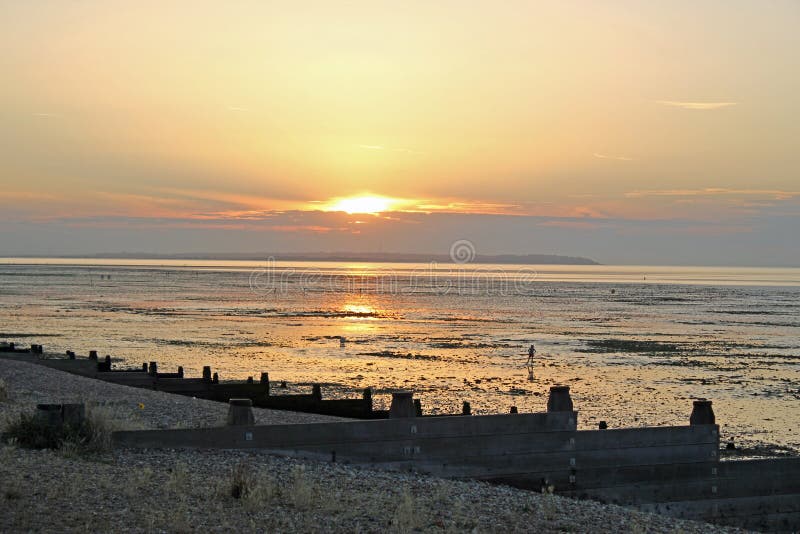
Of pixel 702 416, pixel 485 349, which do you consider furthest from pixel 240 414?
pixel 485 349

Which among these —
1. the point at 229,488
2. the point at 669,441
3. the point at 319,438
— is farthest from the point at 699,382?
the point at 229,488

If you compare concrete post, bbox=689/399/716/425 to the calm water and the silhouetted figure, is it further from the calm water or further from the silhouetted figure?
the silhouetted figure

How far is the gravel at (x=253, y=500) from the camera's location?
1077cm

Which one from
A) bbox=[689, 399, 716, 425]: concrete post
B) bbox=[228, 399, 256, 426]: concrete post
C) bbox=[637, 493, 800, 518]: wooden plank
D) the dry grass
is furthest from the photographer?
bbox=[689, 399, 716, 425]: concrete post

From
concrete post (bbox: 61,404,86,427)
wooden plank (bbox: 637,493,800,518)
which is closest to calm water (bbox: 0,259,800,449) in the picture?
wooden plank (bbox: 637,493,800,518)

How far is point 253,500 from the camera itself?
38.4 feet

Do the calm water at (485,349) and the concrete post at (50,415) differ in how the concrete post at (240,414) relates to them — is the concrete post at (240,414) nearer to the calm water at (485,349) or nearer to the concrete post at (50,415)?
the concrete post at (50,415)

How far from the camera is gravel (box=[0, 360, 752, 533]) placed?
10.8 meters

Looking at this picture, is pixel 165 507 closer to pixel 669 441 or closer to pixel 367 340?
pixel 669 441

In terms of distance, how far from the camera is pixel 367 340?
51.1 meters

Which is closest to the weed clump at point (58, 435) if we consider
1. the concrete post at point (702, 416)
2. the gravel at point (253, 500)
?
the gravel at point (253, 500)

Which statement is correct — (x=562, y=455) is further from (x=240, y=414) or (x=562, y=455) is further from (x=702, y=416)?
(x=240, y=414)

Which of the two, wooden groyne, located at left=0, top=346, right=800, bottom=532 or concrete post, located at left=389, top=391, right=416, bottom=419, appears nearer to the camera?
wooden groyne, located at left=0, top=346, right=800, bottom=532

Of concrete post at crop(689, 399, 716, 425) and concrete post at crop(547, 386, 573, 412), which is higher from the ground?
concrete post at crop(547, 386, 573, 412)
